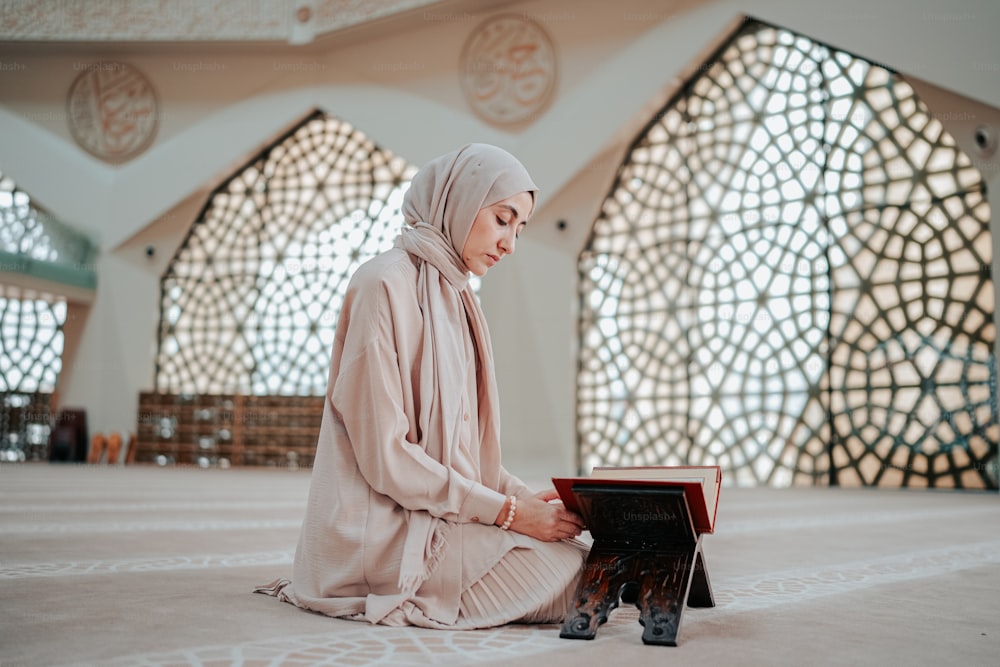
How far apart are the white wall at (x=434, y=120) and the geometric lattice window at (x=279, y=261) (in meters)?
0.37

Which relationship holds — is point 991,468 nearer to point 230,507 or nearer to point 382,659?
point 230,507

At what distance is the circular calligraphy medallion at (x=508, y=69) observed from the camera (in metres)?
10.4

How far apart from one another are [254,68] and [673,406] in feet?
23.3

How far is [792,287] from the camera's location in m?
8.88

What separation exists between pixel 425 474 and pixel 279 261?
11.1m

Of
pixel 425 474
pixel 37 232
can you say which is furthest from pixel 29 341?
pixel 425 474

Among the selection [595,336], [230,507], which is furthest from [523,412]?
[230,507]

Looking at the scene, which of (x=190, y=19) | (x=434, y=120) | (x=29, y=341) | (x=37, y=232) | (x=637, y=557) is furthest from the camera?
(x=29, y=341)

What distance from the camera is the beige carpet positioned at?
157 cm

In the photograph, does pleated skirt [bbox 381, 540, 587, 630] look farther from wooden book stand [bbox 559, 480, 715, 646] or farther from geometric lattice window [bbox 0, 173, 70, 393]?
Answer: geometric lattice window [bbox 0, 173, 70, 393]

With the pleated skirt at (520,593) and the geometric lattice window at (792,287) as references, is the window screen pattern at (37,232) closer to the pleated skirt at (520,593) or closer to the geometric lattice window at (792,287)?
the geometric lattice window at (792,287)

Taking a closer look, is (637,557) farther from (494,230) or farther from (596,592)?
(494,230)

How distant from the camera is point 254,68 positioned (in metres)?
12.1

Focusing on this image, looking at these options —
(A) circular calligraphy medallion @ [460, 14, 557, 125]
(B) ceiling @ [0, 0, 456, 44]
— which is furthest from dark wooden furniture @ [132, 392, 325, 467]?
(B) ceiling @ [0, 0, 456, 44]
